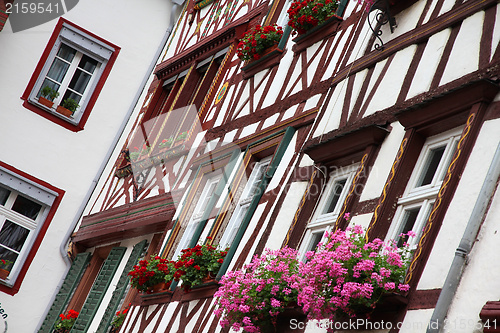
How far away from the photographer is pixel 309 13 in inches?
333

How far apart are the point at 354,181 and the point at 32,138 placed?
857 cm

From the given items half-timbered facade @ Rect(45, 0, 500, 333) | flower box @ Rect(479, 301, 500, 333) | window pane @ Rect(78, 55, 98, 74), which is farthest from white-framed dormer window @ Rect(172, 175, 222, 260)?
window pane @ Rect(78, 55, 98, 74)

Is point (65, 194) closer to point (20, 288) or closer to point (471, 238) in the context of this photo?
point (20, 288)

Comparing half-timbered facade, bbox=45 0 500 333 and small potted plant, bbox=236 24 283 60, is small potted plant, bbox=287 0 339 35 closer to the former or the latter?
half-timbered facade, bbox=45 0 500 333

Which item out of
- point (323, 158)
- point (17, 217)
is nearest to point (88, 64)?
point (17, 217)

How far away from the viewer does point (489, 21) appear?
5578 mm

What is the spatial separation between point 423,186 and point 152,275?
4.26 meters

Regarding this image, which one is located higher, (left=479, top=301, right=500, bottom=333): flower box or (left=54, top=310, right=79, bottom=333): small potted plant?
(left=479, top=301, right=500, bottom=333): flower box

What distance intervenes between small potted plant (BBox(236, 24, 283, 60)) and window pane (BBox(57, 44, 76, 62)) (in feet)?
17.3

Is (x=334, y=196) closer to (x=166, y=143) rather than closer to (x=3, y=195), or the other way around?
(x=166, y=143)

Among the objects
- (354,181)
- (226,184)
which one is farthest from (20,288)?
(354,181)

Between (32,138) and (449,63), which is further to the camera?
(32,138)

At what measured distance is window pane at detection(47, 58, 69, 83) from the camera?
13789mm

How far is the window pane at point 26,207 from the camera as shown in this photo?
506 inches
